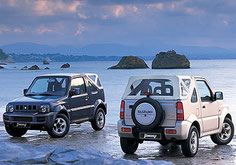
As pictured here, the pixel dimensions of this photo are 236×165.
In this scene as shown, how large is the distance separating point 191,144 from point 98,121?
230 inches

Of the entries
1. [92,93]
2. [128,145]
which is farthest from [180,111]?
[92,93]

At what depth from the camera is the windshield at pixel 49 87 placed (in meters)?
14.0

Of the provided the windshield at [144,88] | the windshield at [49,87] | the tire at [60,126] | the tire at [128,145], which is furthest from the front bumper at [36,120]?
the windshield at [144,88]

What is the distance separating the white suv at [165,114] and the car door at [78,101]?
151 inches

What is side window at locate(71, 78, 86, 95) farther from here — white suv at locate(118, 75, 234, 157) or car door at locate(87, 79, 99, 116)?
white suv at locate(118, 75, 234, 157)

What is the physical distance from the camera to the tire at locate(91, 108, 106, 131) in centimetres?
1510

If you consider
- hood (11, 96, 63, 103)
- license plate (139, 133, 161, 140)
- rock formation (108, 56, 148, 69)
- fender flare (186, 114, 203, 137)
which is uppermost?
rock formation (108, 56, 148, 69)

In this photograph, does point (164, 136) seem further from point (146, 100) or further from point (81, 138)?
point (81, 138)

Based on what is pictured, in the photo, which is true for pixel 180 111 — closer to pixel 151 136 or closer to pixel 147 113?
pixel 147 113

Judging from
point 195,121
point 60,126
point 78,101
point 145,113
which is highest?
point 78,101

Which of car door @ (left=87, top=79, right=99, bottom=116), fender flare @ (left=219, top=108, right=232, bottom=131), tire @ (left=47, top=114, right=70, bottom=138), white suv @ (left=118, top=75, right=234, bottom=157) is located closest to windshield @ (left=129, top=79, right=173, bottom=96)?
white suv @ (left=118, top=75, right=234, bottom=157)

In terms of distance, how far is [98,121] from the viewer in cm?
1530

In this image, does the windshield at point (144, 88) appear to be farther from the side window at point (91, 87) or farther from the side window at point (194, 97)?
the side window at point (91, 87)

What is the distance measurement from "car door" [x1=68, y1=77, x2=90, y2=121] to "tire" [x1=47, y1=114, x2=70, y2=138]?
0.42m
